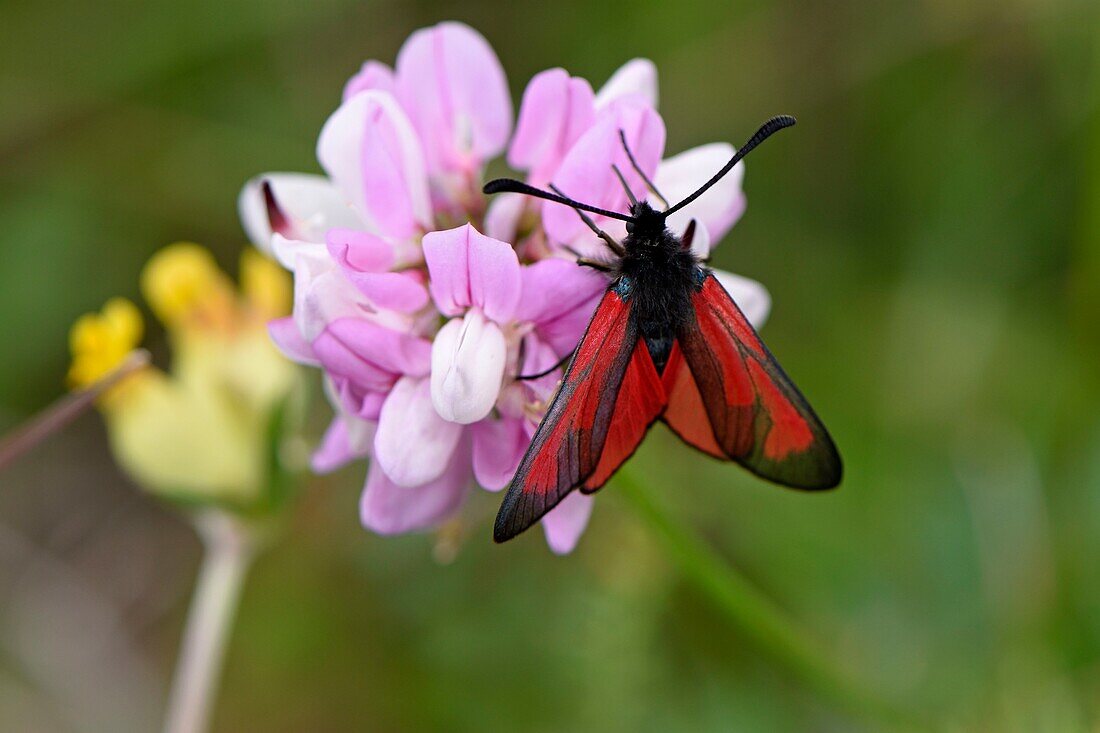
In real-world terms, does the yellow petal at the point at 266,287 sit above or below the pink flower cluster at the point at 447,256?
below

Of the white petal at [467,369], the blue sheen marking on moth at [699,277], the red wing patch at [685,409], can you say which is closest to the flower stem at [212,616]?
the white petal at [467,369]

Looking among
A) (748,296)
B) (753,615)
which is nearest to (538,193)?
(748,296)

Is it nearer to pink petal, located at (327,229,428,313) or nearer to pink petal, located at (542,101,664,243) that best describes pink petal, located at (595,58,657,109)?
pink petal, located at (542,101,664,243)

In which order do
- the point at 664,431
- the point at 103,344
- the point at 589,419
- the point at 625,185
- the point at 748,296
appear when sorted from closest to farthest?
the point at 589,419 → the point at 625,185 → the point at 748,296 → the point at 103,344 → the point at 664,431

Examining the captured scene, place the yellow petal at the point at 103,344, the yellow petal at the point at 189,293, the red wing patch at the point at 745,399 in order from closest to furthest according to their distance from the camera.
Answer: the red wing patch at the point at 745,399, the yellow petal at the point at 103,344, the yellow petal at the point at 189,293

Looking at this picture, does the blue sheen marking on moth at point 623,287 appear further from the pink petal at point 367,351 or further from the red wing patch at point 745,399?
the pink petal at point 367,351

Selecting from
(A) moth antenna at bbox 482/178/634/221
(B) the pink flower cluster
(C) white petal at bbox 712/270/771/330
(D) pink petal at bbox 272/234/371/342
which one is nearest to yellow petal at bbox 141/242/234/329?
(B) the pink flower cluster

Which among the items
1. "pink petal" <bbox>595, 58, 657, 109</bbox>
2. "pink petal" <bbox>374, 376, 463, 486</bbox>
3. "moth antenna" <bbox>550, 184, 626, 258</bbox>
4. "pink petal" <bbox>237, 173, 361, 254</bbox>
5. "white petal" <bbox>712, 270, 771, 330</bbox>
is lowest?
"white petal" <bbox>712, 270, 771, 330</bbox>

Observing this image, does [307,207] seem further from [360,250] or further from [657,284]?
[657,284]
